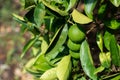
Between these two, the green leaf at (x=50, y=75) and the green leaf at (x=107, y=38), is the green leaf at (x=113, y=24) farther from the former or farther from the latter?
the green leaf at (x=50, y=75)

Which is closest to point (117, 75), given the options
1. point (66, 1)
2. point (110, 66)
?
point (110, 66)

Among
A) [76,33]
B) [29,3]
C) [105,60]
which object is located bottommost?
[105,60]

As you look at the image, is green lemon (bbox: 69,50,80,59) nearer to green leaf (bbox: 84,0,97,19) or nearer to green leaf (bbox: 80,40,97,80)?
green leaf (bbox: 80,40,97,80)

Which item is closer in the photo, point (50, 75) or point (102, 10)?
point (102, 10)

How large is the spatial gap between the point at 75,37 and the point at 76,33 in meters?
0.02

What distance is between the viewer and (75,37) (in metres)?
1.04

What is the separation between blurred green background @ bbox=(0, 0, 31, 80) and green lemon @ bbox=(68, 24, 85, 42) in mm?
1946

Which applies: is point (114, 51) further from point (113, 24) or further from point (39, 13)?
point (39, 13)

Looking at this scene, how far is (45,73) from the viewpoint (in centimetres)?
117

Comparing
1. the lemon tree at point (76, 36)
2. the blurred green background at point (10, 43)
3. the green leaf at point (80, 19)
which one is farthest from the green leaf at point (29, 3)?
the blurred green background at point (10, 43)

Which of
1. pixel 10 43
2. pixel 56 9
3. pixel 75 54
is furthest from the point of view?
pixel 10 43

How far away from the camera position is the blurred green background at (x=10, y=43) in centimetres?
311

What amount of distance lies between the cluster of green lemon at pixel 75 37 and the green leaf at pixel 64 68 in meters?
0.04

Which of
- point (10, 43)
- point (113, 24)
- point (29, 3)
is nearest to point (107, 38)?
point (113, 24)
